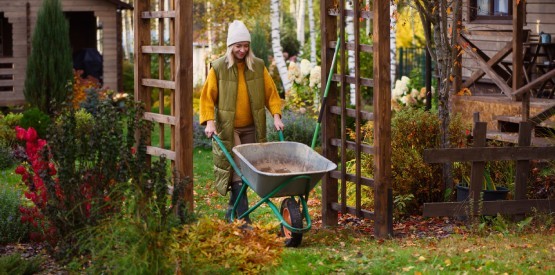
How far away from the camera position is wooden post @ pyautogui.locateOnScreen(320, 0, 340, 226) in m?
9.70

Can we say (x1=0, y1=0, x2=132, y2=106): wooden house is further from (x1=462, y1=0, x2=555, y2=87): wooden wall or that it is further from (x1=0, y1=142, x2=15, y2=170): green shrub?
(x1=462, y1=0, x2=555, y2=87): wooden wall

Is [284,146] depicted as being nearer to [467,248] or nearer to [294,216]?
[294,216]

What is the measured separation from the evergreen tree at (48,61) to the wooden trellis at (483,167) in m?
12.0

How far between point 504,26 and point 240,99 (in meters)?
7.33

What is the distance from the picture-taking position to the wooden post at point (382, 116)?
880cm

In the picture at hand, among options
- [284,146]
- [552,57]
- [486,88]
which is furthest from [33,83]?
[284,146]

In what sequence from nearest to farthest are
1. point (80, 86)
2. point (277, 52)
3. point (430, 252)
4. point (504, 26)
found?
point (430, 252)
point (504, 26)
point (80, 86)
point (277, 52)

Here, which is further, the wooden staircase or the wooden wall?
the wooden wall

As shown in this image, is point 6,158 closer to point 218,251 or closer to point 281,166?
point 281,166

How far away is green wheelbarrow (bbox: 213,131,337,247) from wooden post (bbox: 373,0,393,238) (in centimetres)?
69

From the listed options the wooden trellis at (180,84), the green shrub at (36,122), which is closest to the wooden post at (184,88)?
the wooden trellis at (180,84)

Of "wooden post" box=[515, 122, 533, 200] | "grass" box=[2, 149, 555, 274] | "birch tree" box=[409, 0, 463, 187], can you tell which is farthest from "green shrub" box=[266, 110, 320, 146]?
"wooden post" box=[515, 122, 533, 200]

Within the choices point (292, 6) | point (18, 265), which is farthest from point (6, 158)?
point (292, 6)

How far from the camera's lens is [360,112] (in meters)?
9.21
